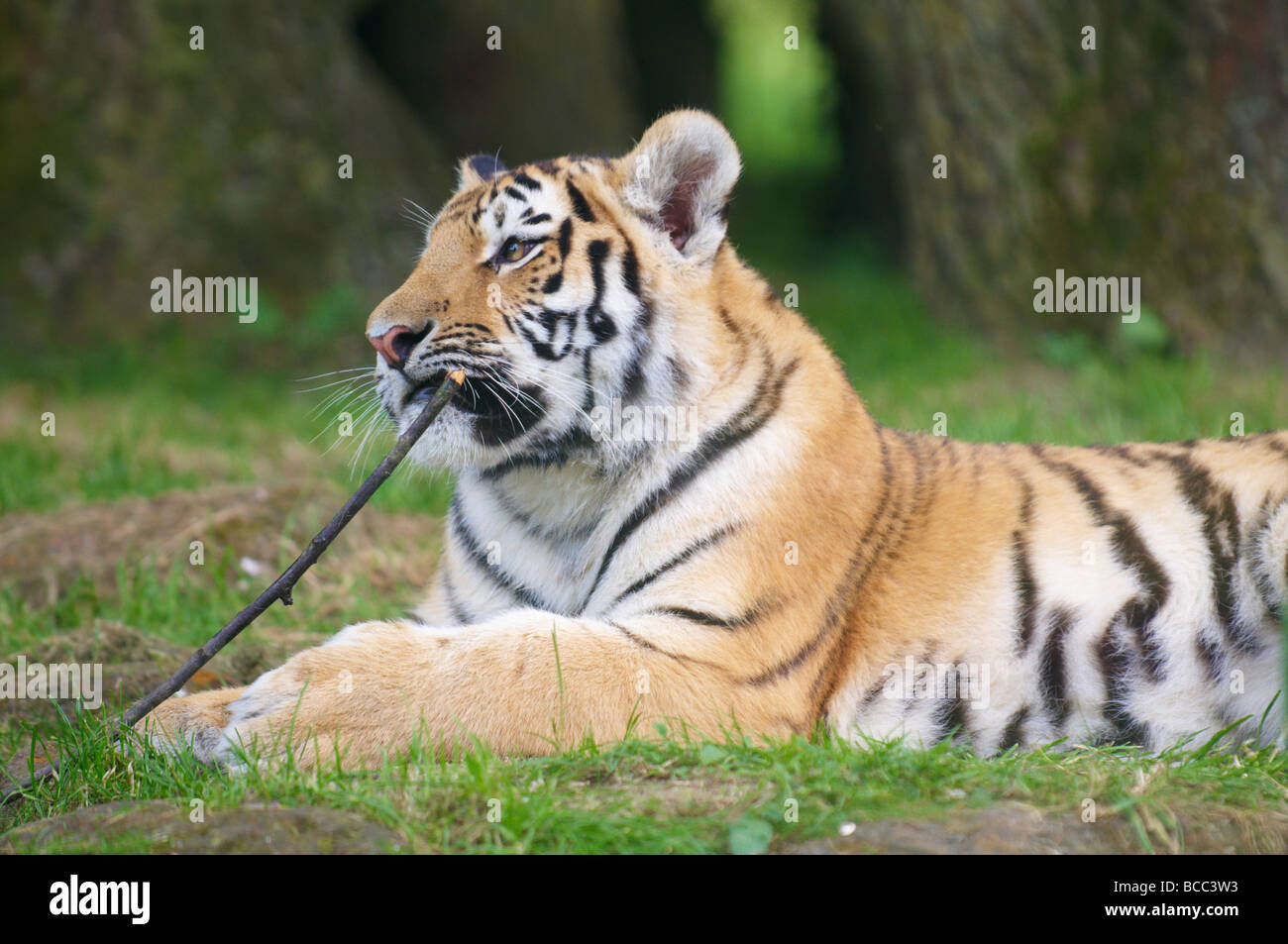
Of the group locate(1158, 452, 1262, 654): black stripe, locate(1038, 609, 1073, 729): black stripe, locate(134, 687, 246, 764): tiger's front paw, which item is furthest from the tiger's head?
locate(1158, 452, 1262, 654): black stripe

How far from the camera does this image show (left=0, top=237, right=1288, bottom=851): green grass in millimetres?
2492

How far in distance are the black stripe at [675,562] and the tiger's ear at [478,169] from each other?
127 centimetres

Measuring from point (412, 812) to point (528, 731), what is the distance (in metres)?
0.41

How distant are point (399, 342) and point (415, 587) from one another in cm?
176

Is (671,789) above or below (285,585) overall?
below

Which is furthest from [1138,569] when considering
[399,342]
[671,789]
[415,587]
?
[415,587]

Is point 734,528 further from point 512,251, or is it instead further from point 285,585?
point 285,585

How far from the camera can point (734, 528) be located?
318cm

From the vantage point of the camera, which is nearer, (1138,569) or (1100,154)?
(1138,569)

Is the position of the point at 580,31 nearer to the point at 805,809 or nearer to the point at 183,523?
the point at 183,523

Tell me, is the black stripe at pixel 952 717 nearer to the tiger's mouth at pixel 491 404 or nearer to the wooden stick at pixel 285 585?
the tiger's mouth at pixel 491 404

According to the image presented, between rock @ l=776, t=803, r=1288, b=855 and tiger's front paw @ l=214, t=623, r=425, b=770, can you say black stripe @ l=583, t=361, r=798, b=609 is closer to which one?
tiger's front paw @ l=214, t=623, r=425, b=770

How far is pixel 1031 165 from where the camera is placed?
25.0 feet

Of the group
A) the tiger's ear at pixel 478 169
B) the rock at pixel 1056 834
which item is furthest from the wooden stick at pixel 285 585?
the rock at pixel 1056 834
